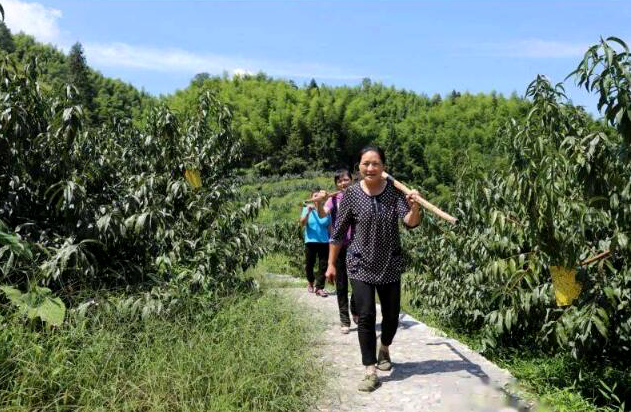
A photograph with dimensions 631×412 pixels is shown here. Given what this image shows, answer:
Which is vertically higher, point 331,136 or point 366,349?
point 331,136

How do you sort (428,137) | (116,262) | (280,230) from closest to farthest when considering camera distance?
(116,262) → (280,230) → (428,137)

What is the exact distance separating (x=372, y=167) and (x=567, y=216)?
4.47ft

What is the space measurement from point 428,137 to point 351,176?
284ft

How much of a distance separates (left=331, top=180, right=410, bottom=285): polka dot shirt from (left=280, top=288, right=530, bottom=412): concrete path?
0.76 meters

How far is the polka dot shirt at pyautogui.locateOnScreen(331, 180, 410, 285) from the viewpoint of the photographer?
4027 millimetres

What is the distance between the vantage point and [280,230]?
17.5m

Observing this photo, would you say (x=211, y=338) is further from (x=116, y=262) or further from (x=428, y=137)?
(x=428, y=137)

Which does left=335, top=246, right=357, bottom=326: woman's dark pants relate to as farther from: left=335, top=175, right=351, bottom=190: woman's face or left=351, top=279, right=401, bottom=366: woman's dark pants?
left=351, top=279, right=401, bottom=366: woman's dark pants

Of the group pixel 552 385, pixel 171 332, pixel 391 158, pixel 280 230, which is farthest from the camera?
pixel 391 158

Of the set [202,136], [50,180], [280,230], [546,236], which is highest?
[202,136]

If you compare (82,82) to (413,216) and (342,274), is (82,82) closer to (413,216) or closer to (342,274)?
(342,274)

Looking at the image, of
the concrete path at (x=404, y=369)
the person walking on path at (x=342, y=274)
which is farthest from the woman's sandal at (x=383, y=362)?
the person walking on path at (x=342, y=274)

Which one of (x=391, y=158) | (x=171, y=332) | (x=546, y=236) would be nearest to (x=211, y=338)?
(x=171, y=332)

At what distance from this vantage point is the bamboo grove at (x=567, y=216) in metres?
3.08
